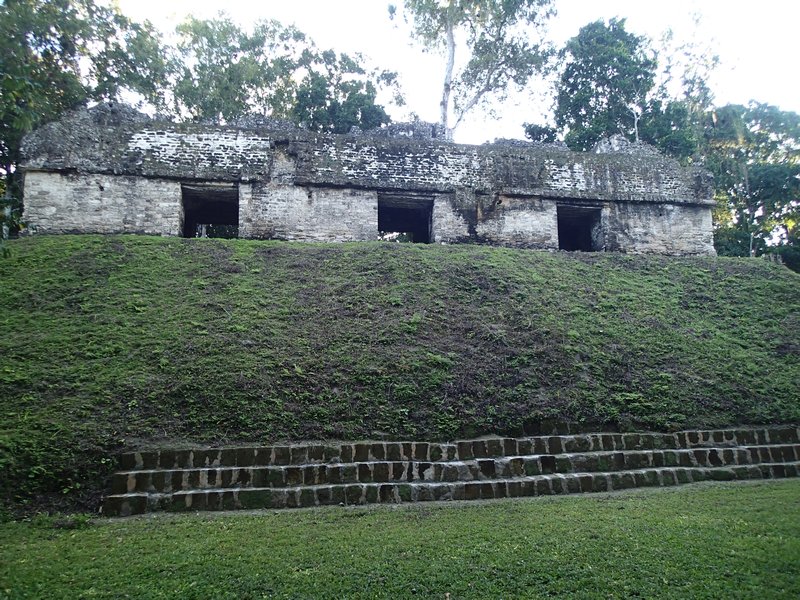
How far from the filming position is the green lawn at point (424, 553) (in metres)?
3.45

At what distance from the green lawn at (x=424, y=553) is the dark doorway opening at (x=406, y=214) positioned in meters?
7.79

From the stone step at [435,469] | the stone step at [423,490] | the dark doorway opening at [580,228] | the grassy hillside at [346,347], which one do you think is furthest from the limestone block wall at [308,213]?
the stone step at [423,490]

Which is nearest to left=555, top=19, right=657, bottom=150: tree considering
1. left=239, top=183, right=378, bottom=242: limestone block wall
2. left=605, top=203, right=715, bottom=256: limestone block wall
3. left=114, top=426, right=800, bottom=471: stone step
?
left=605, top=203, right=715, bottom=256: limestone block wall

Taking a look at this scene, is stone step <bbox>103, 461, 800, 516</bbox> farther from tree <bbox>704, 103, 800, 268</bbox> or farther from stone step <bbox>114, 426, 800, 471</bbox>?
tree <bbox>704, 103, 800, 268</bbox>

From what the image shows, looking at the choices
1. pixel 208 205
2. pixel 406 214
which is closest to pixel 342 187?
pixel 406 214

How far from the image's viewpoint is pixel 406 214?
12.6 m

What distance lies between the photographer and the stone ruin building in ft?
33.7

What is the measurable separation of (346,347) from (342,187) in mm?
5164

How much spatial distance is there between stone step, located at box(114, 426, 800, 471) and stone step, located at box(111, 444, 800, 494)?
0.29ft

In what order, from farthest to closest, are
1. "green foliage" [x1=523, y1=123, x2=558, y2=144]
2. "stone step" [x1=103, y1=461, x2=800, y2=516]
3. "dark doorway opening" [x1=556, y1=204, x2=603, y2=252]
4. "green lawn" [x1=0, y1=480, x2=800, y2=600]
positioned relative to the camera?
"green foliage" [x1=523, y1=123, x2=558, y2=144] < "dark doorway opening" [x1=556, y1=204, x2=603, y2=252] < "stone step" [x1=103, y1=461, x2=800, y2=516] < "green lawn" [x1=0, y1=480, x2=800, y2=600]

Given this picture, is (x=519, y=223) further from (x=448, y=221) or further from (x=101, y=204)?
(x=101, y=204)

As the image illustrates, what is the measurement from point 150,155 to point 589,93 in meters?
16.7

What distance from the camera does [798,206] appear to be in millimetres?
17594

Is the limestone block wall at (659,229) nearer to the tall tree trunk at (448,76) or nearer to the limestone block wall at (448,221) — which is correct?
the limestone block wall at (448,221)
